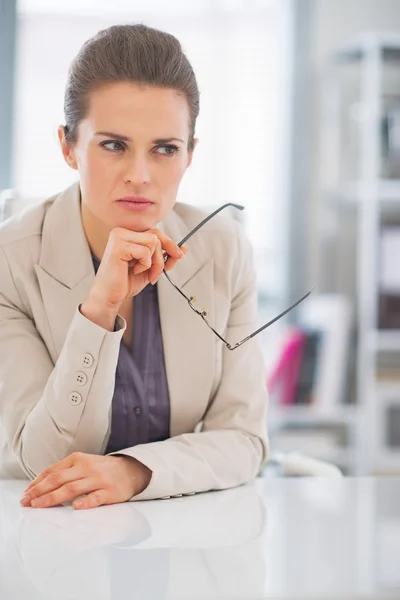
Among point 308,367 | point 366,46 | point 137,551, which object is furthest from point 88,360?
point 366,46

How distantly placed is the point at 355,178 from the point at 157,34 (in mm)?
2288

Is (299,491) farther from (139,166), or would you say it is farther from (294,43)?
(294,43)

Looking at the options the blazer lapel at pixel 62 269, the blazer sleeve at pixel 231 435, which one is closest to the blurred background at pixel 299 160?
the blazer sleeve at pixel 231 435

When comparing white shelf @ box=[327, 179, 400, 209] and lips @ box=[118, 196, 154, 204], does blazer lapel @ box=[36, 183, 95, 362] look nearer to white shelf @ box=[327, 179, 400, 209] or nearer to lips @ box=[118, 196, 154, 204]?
lips @ box=[118, 196, 154, 204]

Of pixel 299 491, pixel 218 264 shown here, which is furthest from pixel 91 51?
pixel 299 491

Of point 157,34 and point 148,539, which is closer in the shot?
point 148,539

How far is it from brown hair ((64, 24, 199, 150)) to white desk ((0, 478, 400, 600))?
54 centimetres

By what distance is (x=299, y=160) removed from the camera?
335 cm

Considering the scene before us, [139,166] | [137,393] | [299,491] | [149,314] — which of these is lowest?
[299,491]

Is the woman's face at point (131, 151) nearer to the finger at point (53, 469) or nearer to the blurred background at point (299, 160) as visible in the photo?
the finger at point (53, 469)

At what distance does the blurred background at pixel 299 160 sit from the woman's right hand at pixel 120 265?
187 cm

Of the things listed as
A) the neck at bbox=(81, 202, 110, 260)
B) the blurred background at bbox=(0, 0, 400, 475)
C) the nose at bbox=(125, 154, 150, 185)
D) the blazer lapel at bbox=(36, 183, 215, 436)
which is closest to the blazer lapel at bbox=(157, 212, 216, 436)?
the blazer lapel at bbox=(36, 183, 215, 436)

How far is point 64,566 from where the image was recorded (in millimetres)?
729

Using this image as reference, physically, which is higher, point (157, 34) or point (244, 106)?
point (244, 106)
